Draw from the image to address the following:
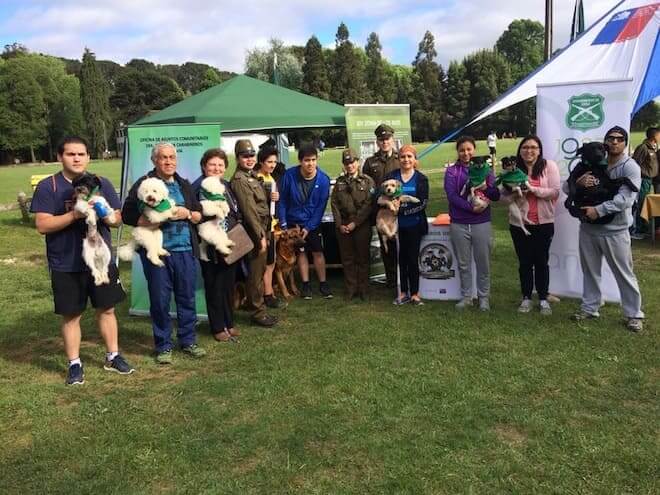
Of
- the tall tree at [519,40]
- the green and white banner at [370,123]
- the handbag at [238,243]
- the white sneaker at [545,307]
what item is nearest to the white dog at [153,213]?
the handbag at [238,243]

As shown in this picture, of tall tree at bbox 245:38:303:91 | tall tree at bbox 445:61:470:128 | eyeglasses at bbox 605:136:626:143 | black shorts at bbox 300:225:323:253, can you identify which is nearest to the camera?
eyeglasses at bbox 605:136:626:143

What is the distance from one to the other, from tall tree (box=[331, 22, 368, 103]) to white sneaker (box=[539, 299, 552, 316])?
66.7m

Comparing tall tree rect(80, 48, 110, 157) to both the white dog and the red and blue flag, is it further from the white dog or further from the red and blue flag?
the white dog

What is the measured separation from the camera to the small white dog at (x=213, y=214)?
481 centimetres

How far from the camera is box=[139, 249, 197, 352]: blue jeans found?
4.59m

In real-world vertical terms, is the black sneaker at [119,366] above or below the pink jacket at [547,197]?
below

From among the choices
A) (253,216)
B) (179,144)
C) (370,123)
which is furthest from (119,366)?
(370,123)

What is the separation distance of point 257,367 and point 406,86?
3019 inches

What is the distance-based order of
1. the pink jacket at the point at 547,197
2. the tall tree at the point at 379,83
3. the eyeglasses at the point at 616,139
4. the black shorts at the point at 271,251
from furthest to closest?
the tall tree at the point at 379,83 < the black shorts at the point at 271,251 < the pink jacket at the point at 547,197 < the eyeglasses at the point at 616,139

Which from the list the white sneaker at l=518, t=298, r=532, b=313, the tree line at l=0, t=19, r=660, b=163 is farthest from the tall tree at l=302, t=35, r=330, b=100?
the white sneaker at l=518, t=298, r=532, b=313

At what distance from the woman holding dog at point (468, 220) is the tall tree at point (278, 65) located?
56223 mm

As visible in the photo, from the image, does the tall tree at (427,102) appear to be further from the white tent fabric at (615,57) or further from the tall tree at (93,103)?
the white tent fabric at (615,57)

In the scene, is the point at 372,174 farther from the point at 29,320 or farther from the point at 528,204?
the point at 29,320

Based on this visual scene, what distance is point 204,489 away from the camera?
2.95 metres
